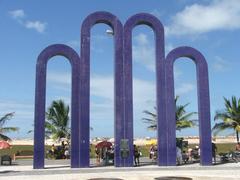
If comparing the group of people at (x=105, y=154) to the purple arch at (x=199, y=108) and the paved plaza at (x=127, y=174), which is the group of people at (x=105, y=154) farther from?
the purple arch at (x=199, y=108)

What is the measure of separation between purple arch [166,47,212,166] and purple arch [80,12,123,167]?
3.36 m

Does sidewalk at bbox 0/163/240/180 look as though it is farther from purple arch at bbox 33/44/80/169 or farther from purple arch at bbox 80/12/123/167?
purple arch at bbox 80/12/123/167

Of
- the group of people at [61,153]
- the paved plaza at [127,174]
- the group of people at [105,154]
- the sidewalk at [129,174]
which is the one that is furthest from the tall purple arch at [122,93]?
the group of people at [61,153]

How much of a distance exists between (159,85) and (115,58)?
3.54 metres

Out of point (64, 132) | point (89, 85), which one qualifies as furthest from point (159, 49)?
point (64, 132)

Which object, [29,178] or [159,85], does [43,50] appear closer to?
[159,85]

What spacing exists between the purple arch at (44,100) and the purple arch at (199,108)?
6268 millimetres

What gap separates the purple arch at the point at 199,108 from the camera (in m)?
30.5

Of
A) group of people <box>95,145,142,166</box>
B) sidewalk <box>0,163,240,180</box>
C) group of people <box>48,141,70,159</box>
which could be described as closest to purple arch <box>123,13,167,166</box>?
group of people <box>95,145,142,166</box>

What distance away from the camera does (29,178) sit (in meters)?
23.2

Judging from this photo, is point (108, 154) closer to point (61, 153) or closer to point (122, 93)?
point (122, 93)

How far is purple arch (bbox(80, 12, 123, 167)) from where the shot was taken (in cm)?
2958

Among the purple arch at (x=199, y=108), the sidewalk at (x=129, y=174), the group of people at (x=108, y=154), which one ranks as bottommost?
the sidewalk at (x=129, y=174)

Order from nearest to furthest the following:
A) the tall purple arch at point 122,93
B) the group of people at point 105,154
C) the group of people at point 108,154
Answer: the tall purple arch at point 122,93
the group of people at point 108,154
the group of people at point 105,154
